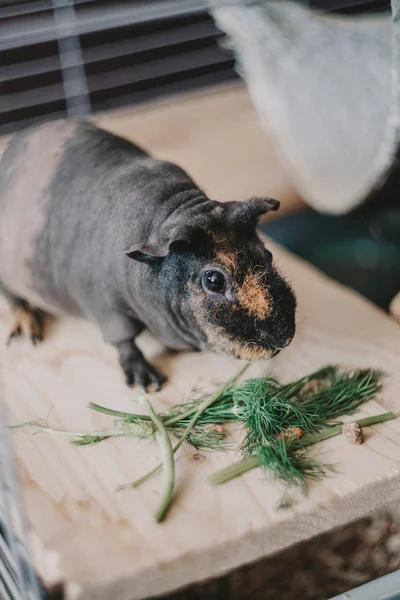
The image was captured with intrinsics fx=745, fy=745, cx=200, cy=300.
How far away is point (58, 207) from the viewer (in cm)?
113

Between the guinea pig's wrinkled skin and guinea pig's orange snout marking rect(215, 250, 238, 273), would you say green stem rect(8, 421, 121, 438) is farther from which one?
guinea pig's orange snout marking rect(215, 250, 238, 273)

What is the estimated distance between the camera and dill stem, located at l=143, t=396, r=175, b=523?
0.87 meters

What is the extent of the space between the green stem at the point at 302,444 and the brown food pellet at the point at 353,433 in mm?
11

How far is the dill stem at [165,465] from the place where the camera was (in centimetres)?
87

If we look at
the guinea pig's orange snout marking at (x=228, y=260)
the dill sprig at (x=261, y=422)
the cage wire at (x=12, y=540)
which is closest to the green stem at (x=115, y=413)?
the dill sprig at (x=261, y=422)

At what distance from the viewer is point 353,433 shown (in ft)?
3.16

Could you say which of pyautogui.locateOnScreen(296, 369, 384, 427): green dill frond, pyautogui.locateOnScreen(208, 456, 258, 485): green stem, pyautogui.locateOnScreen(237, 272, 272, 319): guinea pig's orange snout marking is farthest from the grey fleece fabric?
pyautogui.locateOnScreen(208, 456, 258, 485): green stem

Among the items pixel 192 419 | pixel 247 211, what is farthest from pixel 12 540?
pixel 247 211

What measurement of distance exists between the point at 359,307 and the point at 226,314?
1.38ft

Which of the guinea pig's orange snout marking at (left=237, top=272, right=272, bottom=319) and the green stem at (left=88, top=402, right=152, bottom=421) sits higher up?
the guinea pig's orange snout marking at (left=237, top=272, right=272, bottom=319)

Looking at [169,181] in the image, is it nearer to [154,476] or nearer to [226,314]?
[226,314]

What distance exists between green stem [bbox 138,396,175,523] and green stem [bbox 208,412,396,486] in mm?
52

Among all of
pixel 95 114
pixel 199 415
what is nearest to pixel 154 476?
pixel 199 415

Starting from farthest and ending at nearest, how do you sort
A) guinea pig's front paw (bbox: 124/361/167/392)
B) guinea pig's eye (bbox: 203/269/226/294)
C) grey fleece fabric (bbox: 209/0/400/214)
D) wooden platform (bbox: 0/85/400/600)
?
grey fleece fabric (bbox: 209/0/400/214)
guinea pig's front paw (bbox: 124/361/167/392)
guinea pig's eye (bbox: 203/269/226/294)
wooden platform (bbox: 0/85/400/600)
